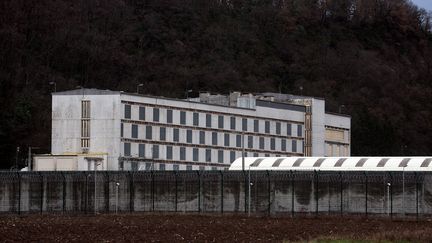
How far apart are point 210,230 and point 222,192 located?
98.9ft

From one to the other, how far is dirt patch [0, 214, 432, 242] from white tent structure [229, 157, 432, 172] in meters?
20.9

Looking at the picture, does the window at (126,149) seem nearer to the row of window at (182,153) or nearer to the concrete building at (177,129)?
the row of window at (182,153)

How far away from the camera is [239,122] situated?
157 metres

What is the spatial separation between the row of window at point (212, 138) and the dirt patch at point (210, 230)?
5572 cm

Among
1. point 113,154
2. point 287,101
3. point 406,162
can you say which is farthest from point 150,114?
point 406,162

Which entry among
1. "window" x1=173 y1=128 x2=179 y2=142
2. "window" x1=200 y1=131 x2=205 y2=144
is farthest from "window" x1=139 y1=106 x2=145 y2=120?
"window" x1=200 y1=131 x2=205 y2=144

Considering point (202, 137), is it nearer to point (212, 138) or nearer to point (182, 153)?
point (212, 138)

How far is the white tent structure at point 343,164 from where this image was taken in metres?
111

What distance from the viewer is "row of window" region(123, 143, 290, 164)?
146 metres

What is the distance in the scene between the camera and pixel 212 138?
15450 cm

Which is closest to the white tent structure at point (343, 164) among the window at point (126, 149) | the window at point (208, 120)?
the window at point (126, 149)

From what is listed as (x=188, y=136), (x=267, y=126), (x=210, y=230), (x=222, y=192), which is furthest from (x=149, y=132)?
(x=210, y=230)

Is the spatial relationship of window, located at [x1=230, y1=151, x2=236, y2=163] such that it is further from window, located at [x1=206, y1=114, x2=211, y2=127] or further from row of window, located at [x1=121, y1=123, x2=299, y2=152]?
window, located at [x1=206, y1=114, x2=211, y2=127]

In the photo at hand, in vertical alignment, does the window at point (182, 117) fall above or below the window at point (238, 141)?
above
